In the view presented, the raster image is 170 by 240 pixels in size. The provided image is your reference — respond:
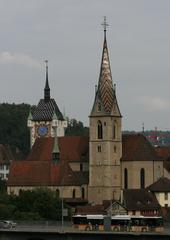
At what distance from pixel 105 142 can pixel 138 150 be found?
13.0ft

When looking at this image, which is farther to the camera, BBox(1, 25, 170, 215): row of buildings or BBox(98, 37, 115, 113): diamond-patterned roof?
BBox(98, 37, 115, 113): diamond-patterned roof

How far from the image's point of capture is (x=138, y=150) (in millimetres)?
157125

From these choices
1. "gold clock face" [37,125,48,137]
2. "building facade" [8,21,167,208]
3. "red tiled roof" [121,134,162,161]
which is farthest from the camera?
"gold clock face" [37,125,48,137]

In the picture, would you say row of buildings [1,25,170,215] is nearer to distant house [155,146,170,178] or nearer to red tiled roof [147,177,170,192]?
red tiled roof [147,177,170,192]

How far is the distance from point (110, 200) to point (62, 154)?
1378cm

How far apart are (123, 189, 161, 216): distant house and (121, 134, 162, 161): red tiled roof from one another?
546 centimetres

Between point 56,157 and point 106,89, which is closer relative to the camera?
point 106,89

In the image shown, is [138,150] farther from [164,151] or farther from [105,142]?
[164,151]

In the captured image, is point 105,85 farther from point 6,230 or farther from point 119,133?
point 6,230

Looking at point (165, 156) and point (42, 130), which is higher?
point (42, 130)

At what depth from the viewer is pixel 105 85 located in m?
156

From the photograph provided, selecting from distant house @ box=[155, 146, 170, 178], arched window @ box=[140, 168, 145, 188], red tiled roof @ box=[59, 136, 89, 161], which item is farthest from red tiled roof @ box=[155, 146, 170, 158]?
arched window @ box=[140, 168, 145, 188]

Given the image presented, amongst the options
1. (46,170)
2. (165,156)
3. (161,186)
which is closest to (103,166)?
(46,170)

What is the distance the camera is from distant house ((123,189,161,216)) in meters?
144
